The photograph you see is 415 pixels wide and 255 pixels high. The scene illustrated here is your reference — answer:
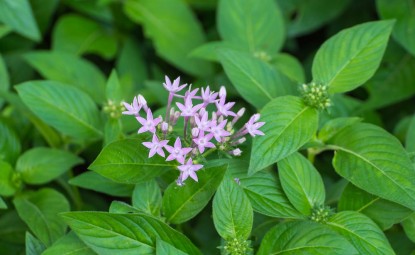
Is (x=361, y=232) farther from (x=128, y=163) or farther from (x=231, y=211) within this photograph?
(x=128, y=163)

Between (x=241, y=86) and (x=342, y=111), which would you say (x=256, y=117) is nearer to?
(x=241, y=86)

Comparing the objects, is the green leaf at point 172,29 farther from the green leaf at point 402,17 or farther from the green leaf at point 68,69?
the green leaf at point 402,17

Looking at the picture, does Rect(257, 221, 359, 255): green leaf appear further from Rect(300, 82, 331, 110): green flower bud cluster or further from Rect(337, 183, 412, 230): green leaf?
Rect(300, 82, 331, 110): green flower bud cluster

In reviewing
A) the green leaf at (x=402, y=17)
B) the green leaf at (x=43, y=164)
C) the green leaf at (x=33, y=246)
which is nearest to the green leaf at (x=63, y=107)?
the green leaf at (x=43, y=164)

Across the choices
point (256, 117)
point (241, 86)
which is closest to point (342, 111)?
point (241, 86)

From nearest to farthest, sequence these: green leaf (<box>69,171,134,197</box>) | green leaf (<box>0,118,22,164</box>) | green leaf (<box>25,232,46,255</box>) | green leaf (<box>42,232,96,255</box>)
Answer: green leaf (<box>42,232,96,255</box>)
green leaf (<box>25,232,46,255</box>)
green leaf (<box>69,171,134,197</box>)
green leaf (<box>0,118,22,164</box>)

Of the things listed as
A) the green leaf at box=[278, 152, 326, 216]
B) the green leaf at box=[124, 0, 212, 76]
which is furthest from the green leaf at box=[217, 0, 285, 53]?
the green leaf at box=[278, 152, 326, 216]
